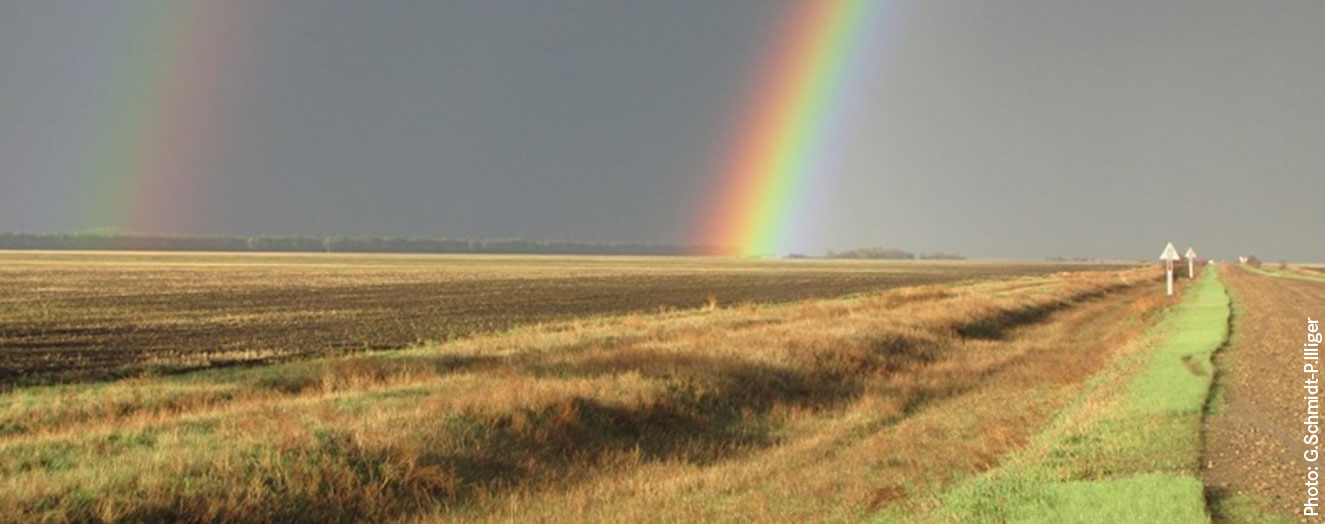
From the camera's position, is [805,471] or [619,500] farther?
[805,471]

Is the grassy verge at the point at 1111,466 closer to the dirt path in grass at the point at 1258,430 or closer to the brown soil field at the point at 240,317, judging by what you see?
the dirt path in grass at the point at 1258,430

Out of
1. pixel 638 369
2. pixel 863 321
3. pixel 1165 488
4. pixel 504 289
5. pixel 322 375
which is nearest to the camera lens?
pixel 1165 488

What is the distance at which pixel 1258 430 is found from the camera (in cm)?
1175

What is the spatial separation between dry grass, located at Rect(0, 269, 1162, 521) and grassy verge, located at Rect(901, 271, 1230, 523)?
96cm

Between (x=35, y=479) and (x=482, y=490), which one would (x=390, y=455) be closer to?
(x=482, y=490)

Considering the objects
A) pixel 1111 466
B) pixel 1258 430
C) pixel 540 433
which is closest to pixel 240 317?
pixel 540 433

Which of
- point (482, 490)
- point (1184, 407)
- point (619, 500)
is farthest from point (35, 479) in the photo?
point (1184, 407)

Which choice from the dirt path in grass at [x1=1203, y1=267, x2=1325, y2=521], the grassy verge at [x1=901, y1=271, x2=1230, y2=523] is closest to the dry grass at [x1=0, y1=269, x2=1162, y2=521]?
the grassy verge at [x1=901, y1=271, x2=1230, y2=523]

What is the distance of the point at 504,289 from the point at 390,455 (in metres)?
60.9

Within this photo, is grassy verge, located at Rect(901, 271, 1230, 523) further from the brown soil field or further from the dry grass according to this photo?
the brown soil field

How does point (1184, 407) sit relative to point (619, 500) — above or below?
above

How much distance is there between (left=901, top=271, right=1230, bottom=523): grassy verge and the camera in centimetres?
849

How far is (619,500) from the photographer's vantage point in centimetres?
1179

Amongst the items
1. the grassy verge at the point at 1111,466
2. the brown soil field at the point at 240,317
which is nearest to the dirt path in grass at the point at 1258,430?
the grassy verge at the point at 1111,466
